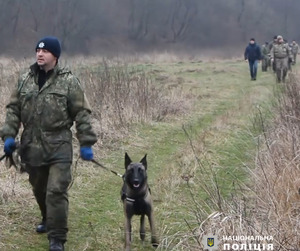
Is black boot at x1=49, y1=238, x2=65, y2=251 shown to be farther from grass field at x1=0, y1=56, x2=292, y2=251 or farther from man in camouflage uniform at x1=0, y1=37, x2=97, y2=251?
grass field at x1=0, y1=56, x2=292, y2=251

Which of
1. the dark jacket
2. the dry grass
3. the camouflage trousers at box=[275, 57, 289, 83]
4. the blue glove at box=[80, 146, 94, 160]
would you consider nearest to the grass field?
the dry grass

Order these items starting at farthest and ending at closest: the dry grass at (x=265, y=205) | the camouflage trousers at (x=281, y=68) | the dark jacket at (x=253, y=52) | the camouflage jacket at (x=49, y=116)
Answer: the dark jacket at (x=253, y=52), the camouflage trousers at (x=281, y=68), the camouflage jacket at (x=49, y=116), the dry grass at (x=265, y=205)

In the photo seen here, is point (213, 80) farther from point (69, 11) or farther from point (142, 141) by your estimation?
point (69, 11)

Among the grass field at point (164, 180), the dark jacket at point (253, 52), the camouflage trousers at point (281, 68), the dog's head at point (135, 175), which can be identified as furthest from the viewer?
the dark jacket at point (253, 52)

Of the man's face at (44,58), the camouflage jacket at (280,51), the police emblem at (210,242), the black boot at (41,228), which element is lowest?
the black boot at (41,228)

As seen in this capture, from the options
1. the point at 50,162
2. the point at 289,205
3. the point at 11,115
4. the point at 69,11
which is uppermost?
the point at 69,11

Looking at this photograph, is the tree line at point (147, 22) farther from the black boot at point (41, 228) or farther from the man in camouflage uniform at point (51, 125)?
the man in camouflage uniform at point (51, 125)

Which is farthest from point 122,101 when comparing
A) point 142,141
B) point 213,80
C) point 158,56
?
point 158,56

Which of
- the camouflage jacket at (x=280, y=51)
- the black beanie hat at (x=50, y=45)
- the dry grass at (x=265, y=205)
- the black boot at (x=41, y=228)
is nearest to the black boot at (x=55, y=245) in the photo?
the black boot at (x=41, y=228)

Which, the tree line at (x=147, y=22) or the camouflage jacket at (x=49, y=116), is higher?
the tree line at (x=147, y=22)

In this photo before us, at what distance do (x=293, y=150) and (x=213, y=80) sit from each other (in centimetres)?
1520

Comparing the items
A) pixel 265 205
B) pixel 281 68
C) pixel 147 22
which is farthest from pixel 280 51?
pixel 147 22

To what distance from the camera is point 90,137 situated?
14.1ft

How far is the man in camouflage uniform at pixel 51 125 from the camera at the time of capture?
425 cm
